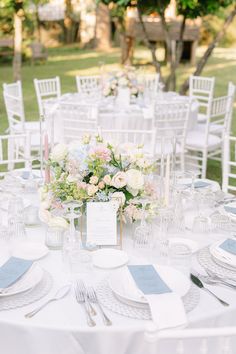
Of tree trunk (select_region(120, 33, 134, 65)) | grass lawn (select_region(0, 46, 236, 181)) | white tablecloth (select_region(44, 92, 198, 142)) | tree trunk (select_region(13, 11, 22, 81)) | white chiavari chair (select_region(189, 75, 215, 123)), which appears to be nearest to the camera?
white tablecloth (select_region(44, 92, 198, 142))

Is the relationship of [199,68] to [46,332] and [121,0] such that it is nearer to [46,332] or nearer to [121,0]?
[121,0]

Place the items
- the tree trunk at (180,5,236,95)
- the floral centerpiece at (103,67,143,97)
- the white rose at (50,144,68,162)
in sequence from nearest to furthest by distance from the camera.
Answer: the white rose at (50,144,68,162) < the floral centerpiece at (103,67,143,97) < the tree trunk at (180,5,236,95)

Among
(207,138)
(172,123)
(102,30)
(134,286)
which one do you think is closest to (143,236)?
(134,286)

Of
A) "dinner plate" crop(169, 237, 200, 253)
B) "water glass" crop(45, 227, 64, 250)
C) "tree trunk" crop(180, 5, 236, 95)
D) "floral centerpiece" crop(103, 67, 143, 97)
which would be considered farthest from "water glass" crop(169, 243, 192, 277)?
"tree trunk" crop(180, 5, 236, 95)

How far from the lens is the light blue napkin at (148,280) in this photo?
1.76m

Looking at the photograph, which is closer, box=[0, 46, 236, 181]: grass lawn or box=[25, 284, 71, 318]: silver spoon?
box=[25, 284, 71, 318]: silver spoon

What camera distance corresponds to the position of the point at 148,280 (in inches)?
72.2

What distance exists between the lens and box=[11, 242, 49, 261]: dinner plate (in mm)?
2081

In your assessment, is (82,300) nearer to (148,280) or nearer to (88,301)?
(88,301)

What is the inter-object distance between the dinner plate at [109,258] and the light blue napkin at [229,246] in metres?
0.41

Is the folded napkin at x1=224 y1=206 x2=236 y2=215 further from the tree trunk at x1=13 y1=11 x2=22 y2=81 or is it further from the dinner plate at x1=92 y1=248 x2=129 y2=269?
the tree trunk at x1=13 y1=11 x2=22 y2=81

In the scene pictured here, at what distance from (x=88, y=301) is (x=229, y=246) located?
2.26ft

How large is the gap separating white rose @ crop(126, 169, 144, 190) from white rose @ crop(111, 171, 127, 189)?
0.07ft

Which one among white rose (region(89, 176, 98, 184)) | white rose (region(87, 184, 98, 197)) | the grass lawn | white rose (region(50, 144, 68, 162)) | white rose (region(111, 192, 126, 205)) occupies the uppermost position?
white rose (region(50, 144, 68, 162))
